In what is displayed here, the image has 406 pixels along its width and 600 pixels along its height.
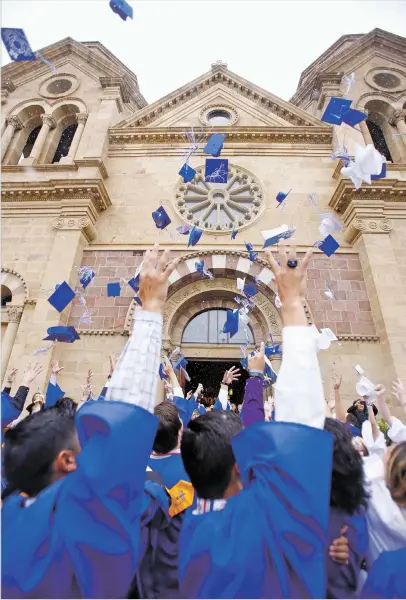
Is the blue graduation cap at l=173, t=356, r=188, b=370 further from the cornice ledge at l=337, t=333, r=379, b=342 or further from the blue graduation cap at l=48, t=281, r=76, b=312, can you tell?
the cornice ledge at l=337, t=333, r=379, b=342

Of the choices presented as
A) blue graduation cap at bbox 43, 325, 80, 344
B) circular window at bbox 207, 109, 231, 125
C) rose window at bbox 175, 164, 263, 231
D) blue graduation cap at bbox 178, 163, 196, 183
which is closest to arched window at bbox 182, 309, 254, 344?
rose window at bbox 175, 164, 263, 231

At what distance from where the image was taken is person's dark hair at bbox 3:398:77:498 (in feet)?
4.77

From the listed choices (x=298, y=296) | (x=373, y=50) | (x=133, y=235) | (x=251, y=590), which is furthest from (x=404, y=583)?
(x=373, y=50)

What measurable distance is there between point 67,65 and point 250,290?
42.9 ft

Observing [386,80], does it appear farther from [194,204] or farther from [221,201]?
[194,204]

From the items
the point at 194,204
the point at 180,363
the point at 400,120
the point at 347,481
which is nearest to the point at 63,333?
the point at 180,363

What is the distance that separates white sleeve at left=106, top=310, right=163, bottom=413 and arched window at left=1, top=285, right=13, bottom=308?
1032 centimetres

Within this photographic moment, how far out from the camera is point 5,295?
10469 mm

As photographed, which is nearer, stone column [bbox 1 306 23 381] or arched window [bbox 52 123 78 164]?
stone column [bbox 1 306 23 381]

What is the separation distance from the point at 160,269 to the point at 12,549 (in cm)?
133

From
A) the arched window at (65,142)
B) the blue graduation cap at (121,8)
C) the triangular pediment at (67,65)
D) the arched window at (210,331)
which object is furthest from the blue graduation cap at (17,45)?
the triangular pediment at (67,65)

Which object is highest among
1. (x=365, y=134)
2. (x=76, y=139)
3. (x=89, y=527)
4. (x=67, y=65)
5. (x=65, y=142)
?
(x=67, y=65)

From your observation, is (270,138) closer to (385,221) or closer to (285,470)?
(385,221)

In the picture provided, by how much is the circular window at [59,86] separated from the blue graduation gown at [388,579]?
17.4 meters
